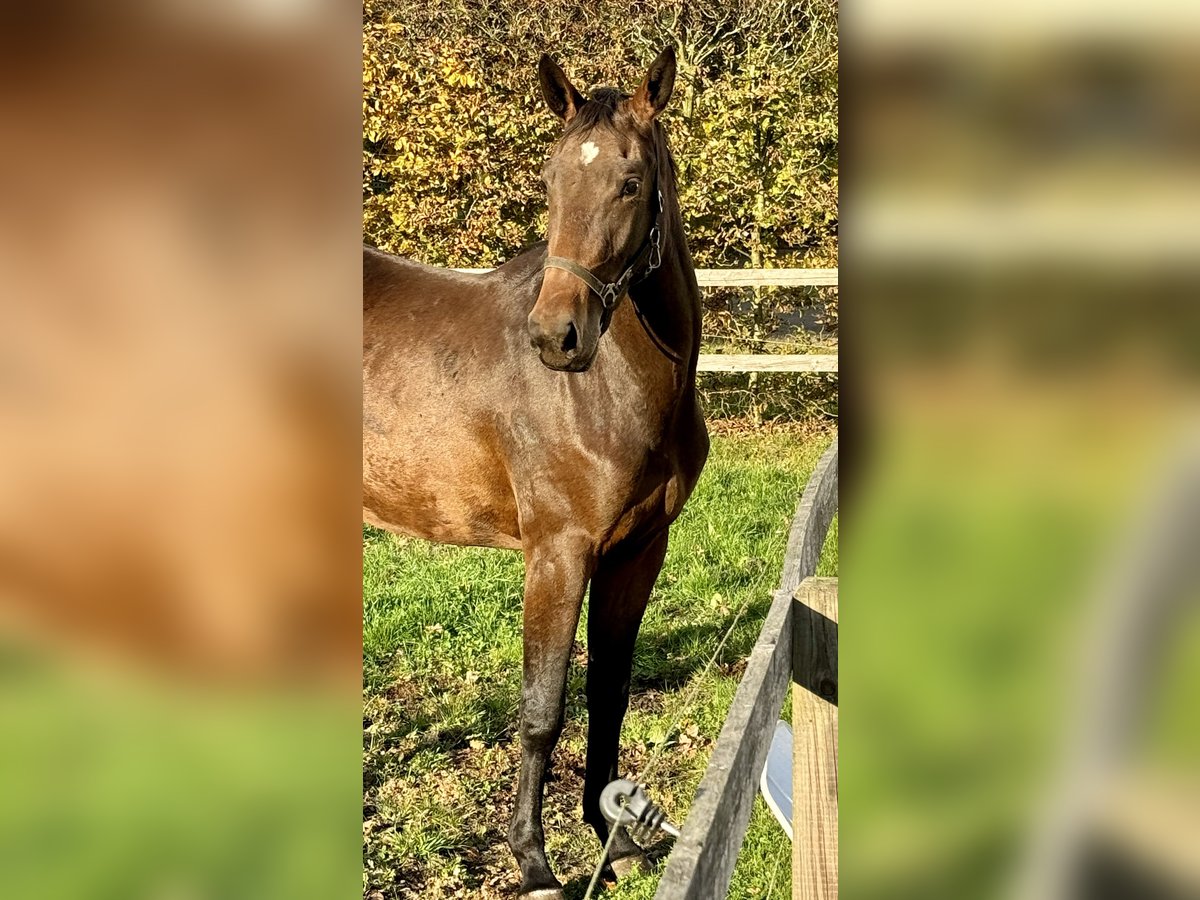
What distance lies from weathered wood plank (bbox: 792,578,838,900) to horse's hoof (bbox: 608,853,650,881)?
605 millimetres

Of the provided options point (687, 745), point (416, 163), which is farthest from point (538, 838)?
point (416, 163)

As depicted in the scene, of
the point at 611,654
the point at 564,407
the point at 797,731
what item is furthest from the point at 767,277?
the point at 797,731

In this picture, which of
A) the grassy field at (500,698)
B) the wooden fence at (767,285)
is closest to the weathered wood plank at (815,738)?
the grassy field at (500,698)

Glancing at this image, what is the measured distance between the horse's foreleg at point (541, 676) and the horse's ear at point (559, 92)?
0.90m

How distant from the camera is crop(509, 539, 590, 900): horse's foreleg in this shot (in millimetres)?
2191

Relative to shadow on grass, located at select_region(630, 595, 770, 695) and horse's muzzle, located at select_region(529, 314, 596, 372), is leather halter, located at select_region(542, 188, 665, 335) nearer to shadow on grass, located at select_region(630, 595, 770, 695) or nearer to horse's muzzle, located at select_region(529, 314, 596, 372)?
horse's muzzle, located at select_region(529, 314, 596, 372)

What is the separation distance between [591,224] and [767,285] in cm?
442
